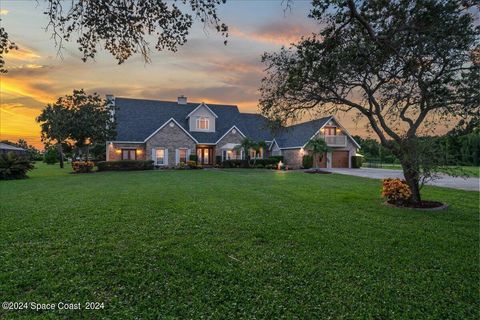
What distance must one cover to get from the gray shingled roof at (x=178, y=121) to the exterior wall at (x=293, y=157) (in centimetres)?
74

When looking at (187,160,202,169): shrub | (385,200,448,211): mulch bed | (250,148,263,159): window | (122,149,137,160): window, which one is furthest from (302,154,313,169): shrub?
(385,200,448,211): mulch bed

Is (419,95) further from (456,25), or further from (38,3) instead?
(38,3)

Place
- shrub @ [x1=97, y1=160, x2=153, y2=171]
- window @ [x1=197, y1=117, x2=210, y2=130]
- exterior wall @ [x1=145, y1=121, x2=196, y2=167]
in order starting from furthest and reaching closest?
window @ [x1=197, y1=117, x2=210, y2=130], exterior wall @ [x1=145, y1=121, x2=196, y2=167], shrub @ [x1=97, y1=160, x2=153, y2=171]

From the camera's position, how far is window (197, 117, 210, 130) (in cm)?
3500

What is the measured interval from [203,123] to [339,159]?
17.8 meters

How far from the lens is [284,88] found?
9.70m

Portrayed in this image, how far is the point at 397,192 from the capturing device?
9961 mm

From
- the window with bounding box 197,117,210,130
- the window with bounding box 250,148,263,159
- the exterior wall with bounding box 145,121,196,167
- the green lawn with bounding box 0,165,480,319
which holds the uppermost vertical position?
the window with bounding box 197,117,210,130

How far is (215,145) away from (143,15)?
29384 mm

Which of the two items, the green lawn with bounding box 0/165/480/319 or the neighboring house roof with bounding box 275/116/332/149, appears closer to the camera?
the green lawn with bounding box 0/165/480/319

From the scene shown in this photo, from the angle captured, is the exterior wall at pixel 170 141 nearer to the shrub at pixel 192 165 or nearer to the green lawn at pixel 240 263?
the shrub at pixel 192 165

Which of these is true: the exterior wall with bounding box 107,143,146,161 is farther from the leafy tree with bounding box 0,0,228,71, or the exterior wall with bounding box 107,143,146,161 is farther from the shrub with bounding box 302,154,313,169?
the leafy tree with bounding box 0,0,228,71

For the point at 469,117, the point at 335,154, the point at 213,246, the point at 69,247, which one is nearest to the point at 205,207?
the point at 213,246

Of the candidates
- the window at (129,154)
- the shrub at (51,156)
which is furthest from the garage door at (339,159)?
the shrub at (51,156)
